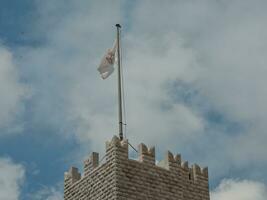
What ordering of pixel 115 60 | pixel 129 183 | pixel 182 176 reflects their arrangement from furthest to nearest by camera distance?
pixel 115 60
pixel 182 176
pixel 129 183

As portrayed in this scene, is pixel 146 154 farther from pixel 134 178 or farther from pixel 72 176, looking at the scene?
pixel 72 176

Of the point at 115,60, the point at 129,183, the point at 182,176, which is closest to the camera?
the point at 129,183

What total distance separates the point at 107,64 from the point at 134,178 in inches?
319

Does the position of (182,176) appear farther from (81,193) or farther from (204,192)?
(81,193)

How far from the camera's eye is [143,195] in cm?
3800

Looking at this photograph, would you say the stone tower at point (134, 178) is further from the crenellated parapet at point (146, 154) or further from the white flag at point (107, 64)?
the white flag at point (107, 64)

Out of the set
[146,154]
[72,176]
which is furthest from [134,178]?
[72,176]

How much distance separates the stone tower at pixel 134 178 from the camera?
37.6 metres

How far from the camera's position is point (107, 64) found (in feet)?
142

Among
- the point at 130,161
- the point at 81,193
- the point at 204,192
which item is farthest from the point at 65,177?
the point at 204,192

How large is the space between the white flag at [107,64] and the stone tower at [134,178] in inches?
214

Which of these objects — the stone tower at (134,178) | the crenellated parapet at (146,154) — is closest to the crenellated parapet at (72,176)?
the stone tower at (134,178)

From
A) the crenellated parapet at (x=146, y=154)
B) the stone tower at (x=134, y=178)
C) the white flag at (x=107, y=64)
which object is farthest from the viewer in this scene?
the white flag at (x=107, y=64)

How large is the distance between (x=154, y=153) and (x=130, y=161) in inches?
82.5
